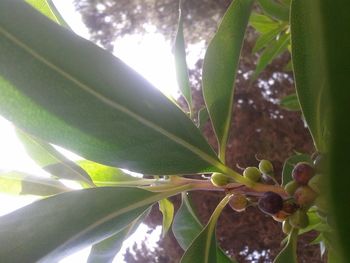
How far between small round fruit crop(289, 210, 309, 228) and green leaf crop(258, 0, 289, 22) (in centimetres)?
72

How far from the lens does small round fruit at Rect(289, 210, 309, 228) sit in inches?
20.9

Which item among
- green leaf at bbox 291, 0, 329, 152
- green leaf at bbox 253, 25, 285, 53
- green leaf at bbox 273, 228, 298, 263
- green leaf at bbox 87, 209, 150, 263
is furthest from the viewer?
green leaf at bbox 253, 25, 285, 53

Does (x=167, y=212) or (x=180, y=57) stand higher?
(x=180, y=57)

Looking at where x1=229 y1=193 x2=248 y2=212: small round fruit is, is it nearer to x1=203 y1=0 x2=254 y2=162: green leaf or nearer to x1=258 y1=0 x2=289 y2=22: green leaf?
x1=203 y1=0 x2=254 y2=162: green leaf

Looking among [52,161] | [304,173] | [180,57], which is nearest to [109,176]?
[52,161]

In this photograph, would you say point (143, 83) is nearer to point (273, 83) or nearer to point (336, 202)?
point (336, 202)

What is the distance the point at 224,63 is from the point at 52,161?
0.27 meters

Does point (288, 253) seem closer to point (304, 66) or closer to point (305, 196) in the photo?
point (305, 196)

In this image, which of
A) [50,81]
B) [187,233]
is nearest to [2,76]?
[50,81]

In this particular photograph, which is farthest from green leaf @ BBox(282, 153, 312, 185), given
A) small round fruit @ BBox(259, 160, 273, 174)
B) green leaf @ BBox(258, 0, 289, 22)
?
green leaf @ BBox(258, 0, 289, 22)

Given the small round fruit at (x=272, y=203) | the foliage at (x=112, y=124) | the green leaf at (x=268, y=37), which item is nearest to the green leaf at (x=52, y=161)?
the foliage at (x=112, y=124)

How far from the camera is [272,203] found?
53 centimetres

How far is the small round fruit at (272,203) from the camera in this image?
53 cm

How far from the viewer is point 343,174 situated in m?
0.12
